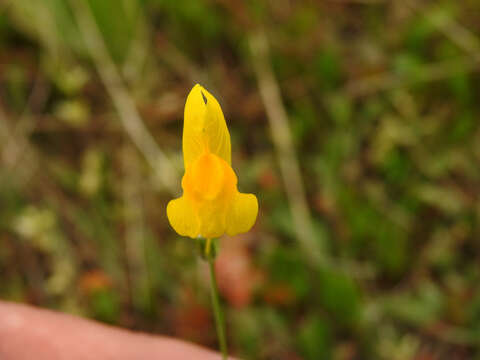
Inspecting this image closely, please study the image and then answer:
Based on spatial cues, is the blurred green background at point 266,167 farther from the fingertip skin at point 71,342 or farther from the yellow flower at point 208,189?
the yellow flower at point 208,189

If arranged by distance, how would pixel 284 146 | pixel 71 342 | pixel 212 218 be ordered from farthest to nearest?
pixel 284 146 < pixel 71 342 < pixel 212 218

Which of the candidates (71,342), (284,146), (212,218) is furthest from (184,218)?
(284,146)

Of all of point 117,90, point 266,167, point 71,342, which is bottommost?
point 71,342

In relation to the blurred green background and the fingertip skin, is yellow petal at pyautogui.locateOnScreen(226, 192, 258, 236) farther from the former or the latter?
the blurred green background

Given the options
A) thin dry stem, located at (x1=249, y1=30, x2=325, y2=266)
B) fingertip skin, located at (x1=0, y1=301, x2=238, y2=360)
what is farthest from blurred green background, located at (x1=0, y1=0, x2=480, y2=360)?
fingertip skin, located at (x1=0, y1=301, x2=238, y2=360)

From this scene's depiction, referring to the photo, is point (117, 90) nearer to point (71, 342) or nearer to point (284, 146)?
point (284, 146)

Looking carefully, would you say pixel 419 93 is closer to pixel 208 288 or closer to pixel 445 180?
pixel 445 180

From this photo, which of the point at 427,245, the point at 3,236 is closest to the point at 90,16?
the point at 3,236
